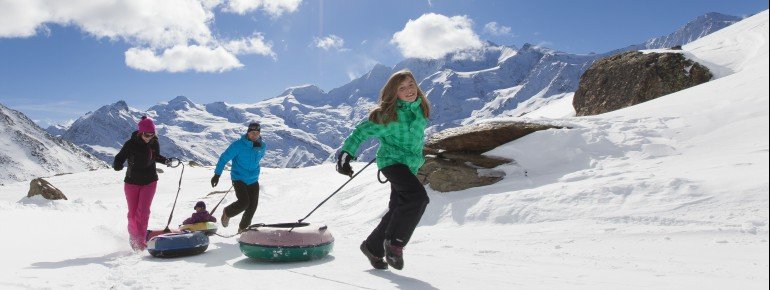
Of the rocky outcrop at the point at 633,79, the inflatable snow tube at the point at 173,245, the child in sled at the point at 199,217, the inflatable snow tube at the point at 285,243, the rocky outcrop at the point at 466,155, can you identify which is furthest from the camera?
the rocky outcrop at the point at 633,79

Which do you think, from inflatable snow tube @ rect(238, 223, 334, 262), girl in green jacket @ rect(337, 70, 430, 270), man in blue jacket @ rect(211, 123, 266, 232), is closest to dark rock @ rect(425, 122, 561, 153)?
man in blue jacket @ rect(211, 123, 266, 232)

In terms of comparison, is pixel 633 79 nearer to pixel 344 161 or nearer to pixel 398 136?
pixel 398 136

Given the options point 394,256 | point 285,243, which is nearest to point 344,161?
point 394,256

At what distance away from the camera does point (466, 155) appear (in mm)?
11289

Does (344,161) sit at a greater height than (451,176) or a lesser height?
greater

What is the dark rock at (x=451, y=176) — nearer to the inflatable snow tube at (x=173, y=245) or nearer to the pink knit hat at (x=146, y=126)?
the inflatable snow tube at (x=173, y=245)

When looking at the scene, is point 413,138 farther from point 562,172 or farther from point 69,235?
point 69,235

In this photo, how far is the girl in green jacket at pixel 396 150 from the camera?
16.4 feet

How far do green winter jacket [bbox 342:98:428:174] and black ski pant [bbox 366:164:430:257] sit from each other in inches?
4.2

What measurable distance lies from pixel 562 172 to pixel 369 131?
5.80 m

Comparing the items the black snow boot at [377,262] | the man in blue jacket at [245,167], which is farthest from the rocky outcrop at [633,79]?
the black snow boot at [377,262]

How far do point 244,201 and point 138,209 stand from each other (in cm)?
170

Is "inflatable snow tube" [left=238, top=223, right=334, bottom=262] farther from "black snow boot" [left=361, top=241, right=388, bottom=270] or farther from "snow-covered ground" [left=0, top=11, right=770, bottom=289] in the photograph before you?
"black snow boot" [left=361, top=241, right=388, bottom=270]

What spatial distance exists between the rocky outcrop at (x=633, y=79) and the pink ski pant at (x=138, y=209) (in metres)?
14.9
